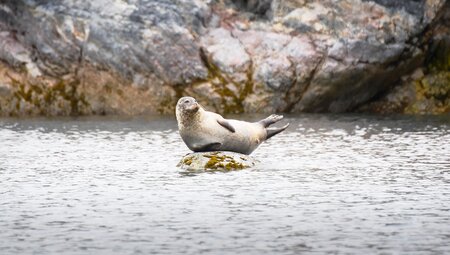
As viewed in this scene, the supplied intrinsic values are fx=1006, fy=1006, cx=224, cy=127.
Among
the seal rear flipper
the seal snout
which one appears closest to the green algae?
the seal rear flipper

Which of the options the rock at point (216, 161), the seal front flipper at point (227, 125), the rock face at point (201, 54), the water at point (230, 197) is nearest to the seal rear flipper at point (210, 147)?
the rock at point (216, 161)

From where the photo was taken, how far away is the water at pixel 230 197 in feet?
40.6

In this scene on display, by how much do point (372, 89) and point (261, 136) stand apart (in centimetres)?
1500

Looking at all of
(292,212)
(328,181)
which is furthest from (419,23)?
(292,212)

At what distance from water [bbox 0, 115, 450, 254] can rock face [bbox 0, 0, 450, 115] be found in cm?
838

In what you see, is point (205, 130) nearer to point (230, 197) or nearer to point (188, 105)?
point (188, 105)

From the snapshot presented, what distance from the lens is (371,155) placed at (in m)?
22.0

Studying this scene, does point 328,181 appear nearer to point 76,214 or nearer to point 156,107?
point 76,214

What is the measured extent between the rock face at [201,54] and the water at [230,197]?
27.5 feet

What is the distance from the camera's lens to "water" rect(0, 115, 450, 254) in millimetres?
12383

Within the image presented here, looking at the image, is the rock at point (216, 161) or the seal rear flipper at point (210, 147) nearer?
the rock at point (216, 161)

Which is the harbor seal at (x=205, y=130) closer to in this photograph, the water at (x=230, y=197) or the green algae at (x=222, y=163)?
the green algae at (x=222, y=163)

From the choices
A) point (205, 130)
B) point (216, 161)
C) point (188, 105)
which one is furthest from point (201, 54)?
point (216, 161)

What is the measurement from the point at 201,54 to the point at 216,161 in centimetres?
1593
